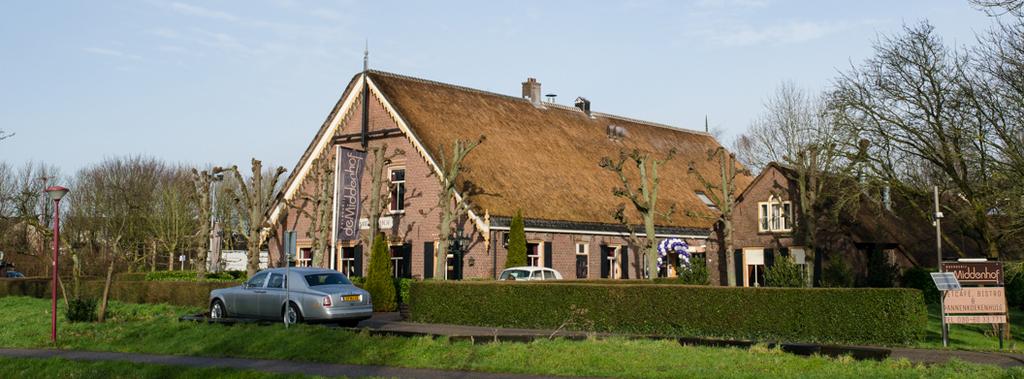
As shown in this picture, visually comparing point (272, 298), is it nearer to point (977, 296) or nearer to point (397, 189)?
point (397, 189)

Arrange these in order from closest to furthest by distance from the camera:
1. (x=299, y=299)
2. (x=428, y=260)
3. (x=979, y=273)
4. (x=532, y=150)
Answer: (x=979, y=273), (x=299, y=299), (x=428, y=260), (x=532, y=150)

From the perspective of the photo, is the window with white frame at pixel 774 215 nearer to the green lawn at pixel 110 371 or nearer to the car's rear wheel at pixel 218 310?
the car's rear wheel at pixel 218 310

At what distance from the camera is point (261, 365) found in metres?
15.3

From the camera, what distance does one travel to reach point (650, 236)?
3030 centimetres

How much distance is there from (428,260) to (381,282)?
6.24 meters

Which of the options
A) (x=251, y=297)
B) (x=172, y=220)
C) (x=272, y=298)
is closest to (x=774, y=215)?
(x=272, y=298)

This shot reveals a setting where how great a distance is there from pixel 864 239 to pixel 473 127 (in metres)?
16.8

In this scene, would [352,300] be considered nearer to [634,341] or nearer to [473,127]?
[634,341]

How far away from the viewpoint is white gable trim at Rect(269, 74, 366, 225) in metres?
39.2

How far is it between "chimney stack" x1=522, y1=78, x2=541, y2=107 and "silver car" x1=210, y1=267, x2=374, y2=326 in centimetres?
2604

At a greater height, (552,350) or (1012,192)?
(1012,192)

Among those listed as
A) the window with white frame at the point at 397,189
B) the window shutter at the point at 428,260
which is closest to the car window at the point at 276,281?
the window shutter at the point at 428,260

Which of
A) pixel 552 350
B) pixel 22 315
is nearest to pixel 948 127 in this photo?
pixel 552 350

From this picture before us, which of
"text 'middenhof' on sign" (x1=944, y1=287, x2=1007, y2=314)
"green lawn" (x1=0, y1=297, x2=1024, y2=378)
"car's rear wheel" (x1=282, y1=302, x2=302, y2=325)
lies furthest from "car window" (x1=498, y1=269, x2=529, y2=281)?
"text 'middenhof' on sign" (x1=944, y1=287, x2=1007, y2=314)
